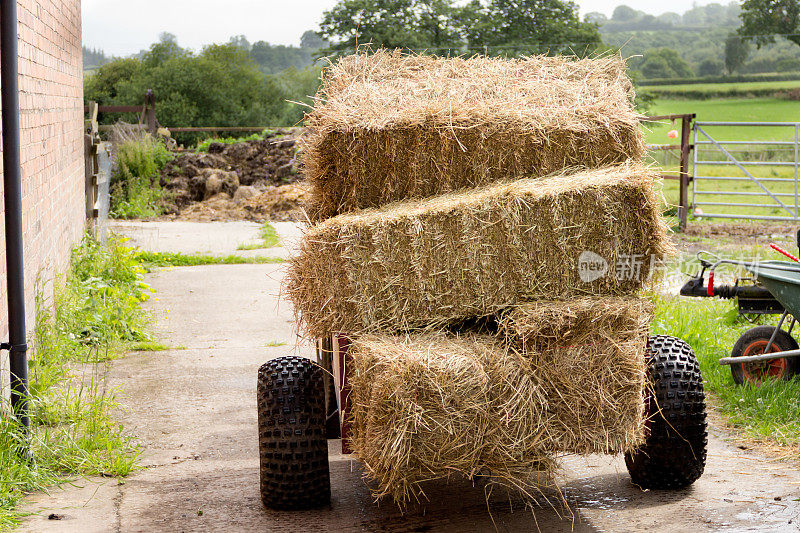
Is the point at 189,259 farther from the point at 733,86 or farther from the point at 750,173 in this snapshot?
the point at 733,86

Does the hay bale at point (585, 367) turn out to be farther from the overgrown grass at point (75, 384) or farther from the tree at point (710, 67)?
the tree at point (710, 67)

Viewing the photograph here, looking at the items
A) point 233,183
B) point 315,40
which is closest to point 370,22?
point 315,40

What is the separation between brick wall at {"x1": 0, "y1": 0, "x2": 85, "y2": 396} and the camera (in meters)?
5.45

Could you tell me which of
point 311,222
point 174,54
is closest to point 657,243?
point 311,222

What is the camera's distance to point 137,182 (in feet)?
61.1

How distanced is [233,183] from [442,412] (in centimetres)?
1742

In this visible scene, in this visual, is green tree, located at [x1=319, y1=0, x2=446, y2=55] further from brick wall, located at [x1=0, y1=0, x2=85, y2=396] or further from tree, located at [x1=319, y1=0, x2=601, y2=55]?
brick wall, located at [x1=0, y1=0, x2=85, y2=396]

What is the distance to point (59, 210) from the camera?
7402mm

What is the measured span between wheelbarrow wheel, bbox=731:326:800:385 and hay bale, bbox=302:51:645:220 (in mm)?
2087

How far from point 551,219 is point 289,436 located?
1544mm

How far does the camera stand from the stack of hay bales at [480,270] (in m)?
3.17

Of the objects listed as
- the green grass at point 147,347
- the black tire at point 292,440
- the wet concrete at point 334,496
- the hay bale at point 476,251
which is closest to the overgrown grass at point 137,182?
the green grass at point 147,347

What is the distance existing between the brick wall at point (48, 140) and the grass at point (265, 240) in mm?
2989

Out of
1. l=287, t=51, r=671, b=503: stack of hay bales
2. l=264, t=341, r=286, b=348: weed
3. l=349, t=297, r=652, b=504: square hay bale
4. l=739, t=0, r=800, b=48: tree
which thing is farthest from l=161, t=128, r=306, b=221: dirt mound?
l=739, t=0, r=800, b=48: tree
